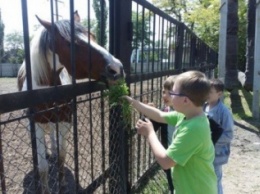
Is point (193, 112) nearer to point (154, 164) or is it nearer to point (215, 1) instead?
point (154, 164)

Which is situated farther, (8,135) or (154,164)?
(8,135)

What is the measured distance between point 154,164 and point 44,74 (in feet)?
7.30

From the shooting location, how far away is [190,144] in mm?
2025

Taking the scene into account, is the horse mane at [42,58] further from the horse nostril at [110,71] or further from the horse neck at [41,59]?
the horse nostril at [110,71]

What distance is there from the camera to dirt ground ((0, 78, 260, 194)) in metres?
4.37

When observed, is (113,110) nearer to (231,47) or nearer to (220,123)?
(220,123)

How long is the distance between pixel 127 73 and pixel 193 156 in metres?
1.23

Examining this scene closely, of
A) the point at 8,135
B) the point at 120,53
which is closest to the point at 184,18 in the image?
the point at 8,135

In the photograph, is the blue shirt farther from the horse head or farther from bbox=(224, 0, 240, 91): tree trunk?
bbox=(224, 0, 240, 91): tree trunk

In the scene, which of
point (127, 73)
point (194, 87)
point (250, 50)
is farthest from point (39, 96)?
point (250, 50)

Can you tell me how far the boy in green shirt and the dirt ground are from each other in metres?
2.25

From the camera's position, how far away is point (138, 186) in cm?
387

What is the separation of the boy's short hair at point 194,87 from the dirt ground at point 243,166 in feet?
8.45

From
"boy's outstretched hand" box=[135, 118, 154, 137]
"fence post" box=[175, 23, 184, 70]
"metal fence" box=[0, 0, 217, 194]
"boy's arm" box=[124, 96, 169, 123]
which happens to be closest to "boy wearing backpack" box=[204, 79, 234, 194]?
"metal fence" box=[0, 0, 217, 194]
